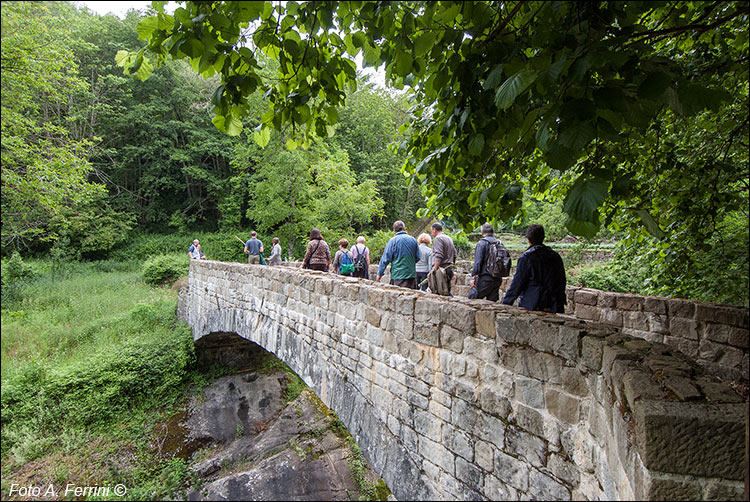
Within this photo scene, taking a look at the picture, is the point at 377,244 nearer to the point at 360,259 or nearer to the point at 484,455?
the point at 360,259

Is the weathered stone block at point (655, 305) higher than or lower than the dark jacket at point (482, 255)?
lower

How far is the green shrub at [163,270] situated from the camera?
1638cm

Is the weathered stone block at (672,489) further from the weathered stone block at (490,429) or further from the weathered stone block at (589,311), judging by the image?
the weathered stone block at (589,311)

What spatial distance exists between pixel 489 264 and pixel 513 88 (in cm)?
378

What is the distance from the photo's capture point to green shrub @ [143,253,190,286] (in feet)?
53.7

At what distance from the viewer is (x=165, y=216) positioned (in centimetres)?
2322

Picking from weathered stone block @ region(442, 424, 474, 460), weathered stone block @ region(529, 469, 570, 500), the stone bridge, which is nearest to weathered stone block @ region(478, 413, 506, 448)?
the stone bridge

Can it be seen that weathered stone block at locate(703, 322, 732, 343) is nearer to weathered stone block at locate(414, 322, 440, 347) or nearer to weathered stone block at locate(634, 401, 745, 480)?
weathered stone block at locate(414, 322, 440, 347)

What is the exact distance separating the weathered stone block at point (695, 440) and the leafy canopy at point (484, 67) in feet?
2.40

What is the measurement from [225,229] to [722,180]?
23414mm

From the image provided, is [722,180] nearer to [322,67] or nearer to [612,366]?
[612,366]

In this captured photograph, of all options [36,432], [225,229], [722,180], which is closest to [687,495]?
[722,180]

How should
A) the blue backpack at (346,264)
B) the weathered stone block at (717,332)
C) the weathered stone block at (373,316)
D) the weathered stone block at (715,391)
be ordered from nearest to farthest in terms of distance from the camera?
the weathered stone block at (715,391), the weathered stone block at (373,316), the weathered stone block at (717,332), the blue backpack at (346,264)

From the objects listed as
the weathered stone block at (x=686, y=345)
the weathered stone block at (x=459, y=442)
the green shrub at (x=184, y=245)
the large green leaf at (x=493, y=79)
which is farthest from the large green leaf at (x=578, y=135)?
the green shrub at (x=184, y=245)
